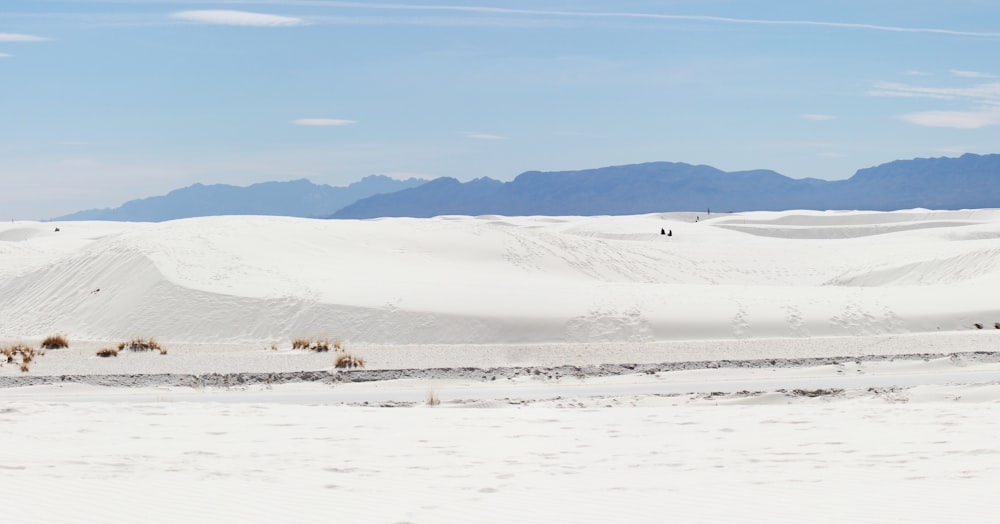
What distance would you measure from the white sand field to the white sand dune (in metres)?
0.12

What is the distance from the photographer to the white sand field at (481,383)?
7.80 meters

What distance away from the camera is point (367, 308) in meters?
24.7

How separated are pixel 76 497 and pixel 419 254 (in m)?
26.4

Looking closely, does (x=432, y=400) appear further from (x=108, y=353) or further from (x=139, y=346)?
(x=139, y=346)

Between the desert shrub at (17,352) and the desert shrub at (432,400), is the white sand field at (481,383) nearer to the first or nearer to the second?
the desert shrub at (432,400)

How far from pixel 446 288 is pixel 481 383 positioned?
404 inches

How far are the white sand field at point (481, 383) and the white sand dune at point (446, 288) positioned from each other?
115 mm

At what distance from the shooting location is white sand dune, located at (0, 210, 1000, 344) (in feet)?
77.8

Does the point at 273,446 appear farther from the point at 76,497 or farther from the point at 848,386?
the point at 848,386

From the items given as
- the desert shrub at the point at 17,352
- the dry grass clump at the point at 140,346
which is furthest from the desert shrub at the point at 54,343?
the dry grass clump at the point at 140,346

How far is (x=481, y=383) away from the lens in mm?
16500

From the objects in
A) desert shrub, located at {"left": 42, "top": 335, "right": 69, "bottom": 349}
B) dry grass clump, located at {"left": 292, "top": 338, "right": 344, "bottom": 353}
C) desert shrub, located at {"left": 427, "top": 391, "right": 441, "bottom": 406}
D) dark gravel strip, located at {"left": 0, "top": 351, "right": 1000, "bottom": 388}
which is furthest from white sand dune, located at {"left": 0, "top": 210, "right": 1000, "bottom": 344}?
desert shrub, located at {"left": 427, "top": 391, "right": 441, "bottom": 406}

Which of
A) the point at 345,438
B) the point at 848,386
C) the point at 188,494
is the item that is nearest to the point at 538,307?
the point at 848,386

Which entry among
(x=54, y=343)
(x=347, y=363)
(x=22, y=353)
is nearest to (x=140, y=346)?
(x=22, y=353)
